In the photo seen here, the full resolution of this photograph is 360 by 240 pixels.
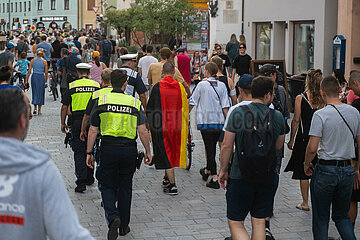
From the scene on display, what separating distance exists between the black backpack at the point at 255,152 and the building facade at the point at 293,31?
13.9 m

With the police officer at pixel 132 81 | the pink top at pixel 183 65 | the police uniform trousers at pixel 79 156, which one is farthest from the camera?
the pink top at pixel 183 65

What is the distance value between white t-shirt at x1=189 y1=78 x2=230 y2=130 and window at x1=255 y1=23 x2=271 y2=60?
47.8ft

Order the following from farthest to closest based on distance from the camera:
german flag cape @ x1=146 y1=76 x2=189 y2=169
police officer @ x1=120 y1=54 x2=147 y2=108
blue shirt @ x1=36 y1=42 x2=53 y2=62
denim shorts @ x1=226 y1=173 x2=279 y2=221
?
blue shirt @ x1=36 y1=42 x2=53 y2=62 < police officer @ x1=120 y1=54 x2=147 y2=108 < german flag cape @ x1=146 y1=76 x2=189 y2=169 < denim shorts @ x1=226 y1=173 x2=279 y2=221

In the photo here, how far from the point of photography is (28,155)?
9.84 ft

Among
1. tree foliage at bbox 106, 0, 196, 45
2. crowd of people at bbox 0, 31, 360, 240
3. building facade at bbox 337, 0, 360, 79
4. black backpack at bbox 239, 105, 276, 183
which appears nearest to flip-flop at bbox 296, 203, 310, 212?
crowd of people at bbox 0, 31, 360, 240

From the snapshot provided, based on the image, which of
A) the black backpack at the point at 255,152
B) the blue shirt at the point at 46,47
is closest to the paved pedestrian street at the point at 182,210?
the black backpack at the point at 255,152

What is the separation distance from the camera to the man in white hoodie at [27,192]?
118 inches

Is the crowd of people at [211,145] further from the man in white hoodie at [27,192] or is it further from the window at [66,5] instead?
the window at [66,5]

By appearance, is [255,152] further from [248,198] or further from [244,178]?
[248,198]

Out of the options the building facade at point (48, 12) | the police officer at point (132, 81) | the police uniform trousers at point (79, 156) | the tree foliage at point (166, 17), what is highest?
the building facade at point (48, 12)

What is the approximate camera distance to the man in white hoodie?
9.84 feet

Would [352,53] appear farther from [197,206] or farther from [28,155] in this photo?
[28,155]

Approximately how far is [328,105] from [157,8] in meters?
28.4

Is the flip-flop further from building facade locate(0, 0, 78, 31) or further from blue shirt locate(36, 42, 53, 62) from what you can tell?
building facade locate(0, 0, 78, 31)
